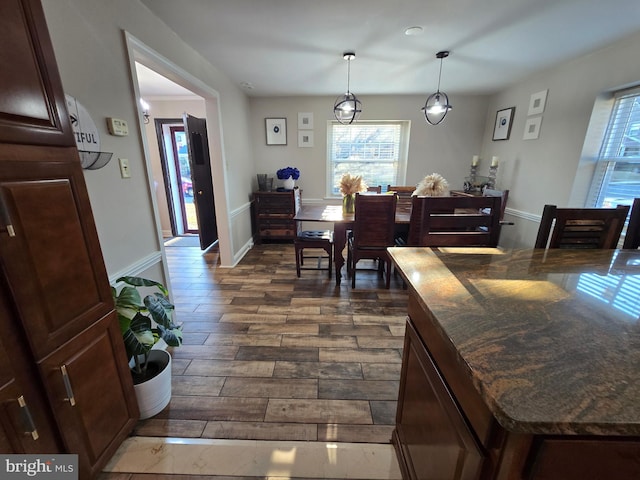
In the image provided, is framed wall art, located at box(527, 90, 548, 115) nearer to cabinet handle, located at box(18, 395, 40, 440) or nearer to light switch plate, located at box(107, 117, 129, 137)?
light switch plate, located at box(107, 117, 129, 137)

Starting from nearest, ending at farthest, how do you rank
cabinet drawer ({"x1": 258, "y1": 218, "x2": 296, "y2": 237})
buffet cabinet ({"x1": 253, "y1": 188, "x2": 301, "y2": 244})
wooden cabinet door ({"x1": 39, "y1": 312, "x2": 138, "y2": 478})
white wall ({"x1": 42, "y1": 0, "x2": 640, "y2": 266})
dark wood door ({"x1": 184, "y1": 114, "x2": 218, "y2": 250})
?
wooden cabinet door ({"x1": 39, "y1": 312, "x2": 138, "y2": 478}) → white wall ({"x1": 42, "y1": 0, "x2": 640, "y2": 266}) → dark wood door ({"x1": 184, "y1": 114, "x2": 218, "y2": 250}) → buffet cabinet ({"x1": 253, "y1": 188, "x2": 301, "y2": 244}) → cabinet drawer ({"x1": 258, "y1": 218, "x2": 296, "y2": 237})

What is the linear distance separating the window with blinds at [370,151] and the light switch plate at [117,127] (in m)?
3.21

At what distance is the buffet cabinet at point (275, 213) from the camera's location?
4102mm

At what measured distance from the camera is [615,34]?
2123 millimetres

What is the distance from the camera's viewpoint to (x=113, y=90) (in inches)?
59.3

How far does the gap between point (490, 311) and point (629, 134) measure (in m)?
3.09

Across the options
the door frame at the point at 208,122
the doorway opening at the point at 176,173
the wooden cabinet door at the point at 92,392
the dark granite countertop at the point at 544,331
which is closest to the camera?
the dark granite countertop at the point at 544,331

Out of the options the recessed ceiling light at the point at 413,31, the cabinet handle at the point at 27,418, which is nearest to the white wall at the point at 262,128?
the cabinet handle at the point at 27,418

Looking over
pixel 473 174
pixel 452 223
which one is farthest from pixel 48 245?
pixel 473 174

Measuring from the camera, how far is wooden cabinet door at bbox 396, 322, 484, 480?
644mm

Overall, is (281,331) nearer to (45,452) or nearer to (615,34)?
(45,452)

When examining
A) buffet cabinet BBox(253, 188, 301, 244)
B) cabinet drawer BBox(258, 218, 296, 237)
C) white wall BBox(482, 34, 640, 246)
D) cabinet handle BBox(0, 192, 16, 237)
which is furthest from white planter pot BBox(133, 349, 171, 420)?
white wall BBox(482, 34, 640, 246)

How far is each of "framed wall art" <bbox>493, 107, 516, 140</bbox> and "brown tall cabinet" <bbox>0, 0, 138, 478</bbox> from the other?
180 inches

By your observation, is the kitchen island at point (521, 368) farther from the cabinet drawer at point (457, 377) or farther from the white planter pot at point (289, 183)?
the white planter pot at point (289, 183)
